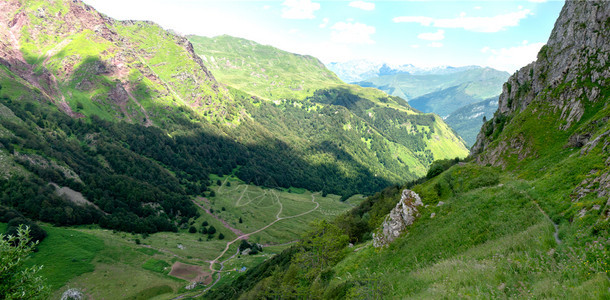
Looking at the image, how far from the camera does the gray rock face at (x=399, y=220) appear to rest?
34.7 metres

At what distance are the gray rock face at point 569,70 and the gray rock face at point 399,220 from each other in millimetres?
29609

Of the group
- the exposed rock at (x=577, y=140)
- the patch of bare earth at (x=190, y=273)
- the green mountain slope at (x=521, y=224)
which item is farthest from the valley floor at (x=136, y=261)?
the exposed rock at (x=577, y=140)

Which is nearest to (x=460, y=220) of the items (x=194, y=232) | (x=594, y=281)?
(x=594, y=281)

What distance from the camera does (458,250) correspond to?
82.9ft

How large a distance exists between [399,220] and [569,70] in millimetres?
60768

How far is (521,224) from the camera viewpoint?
23.5 m

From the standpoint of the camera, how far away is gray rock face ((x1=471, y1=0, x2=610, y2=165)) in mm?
51250

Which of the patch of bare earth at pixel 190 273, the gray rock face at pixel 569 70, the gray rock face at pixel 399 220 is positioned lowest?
the patch of bare earth at pixel 190 273

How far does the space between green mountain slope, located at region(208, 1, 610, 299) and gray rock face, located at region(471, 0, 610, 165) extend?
30 centimetres

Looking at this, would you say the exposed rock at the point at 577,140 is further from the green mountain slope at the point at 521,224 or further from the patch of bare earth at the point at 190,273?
the patch of bare earth at the point at 190,273

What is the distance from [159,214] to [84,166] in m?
63.5

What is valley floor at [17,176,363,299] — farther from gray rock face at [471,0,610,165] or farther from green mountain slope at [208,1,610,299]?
gray rock face at [471,0,610,165]

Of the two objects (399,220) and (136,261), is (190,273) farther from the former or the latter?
(399,220)

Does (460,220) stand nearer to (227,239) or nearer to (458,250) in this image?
(458,250)
